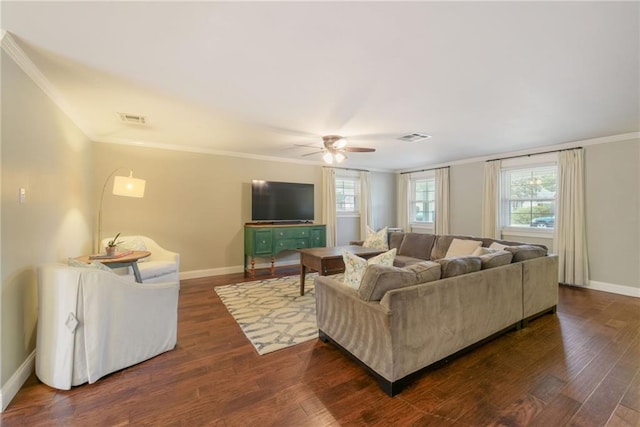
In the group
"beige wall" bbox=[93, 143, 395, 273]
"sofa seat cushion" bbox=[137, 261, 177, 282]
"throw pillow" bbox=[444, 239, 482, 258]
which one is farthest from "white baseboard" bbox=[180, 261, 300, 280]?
"throw pillow" bbox=[444, 239, 482, 258]

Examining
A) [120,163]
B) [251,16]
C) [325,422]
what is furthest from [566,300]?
[120,163]

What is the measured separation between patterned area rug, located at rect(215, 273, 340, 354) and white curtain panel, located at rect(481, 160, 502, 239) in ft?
12.4

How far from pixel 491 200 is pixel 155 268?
600 centimetres

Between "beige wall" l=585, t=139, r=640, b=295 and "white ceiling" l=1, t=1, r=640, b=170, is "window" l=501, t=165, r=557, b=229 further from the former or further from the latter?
"white ceiling" l=1, t=1, r=640, b=170

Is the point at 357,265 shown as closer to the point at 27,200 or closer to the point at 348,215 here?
the point at 27,200

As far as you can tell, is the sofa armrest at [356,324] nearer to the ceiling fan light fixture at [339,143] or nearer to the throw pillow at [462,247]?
the ceiling fan light fixture at [339,143]

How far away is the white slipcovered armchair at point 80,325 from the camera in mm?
1921

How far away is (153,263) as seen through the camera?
12.2 feet

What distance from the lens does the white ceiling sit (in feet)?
5.15

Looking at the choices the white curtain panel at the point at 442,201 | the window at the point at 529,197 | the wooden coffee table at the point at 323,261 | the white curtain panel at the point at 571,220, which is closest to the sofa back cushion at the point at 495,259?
the wooden coffee table at the point at 323,261

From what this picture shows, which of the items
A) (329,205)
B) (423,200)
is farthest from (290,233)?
(423,200)

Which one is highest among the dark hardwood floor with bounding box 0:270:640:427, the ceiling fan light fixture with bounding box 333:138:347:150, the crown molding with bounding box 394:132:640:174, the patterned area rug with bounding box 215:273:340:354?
the crown molding with bounding box 394:132:640:174

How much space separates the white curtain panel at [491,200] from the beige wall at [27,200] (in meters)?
6.57

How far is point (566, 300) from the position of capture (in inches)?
149
